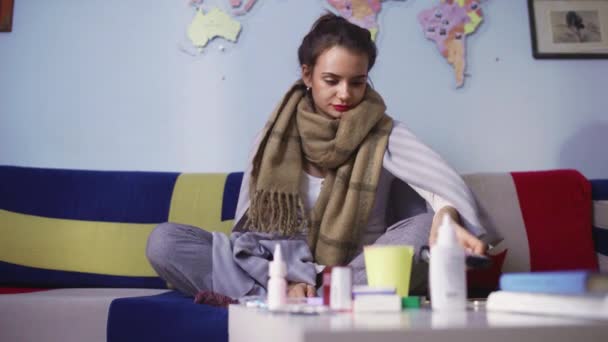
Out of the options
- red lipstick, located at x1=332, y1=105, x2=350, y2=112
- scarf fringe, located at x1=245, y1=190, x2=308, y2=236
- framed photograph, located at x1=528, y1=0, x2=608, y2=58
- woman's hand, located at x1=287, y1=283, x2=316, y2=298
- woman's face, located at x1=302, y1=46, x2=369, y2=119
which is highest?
framed photograph, located at x1=528, y1=0, x2=608, y2=58

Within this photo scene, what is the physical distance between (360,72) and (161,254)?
2.02ft

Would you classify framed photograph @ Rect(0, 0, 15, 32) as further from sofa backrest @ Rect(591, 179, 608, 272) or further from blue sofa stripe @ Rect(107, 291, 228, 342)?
sofa backrest @ Rect(591, 179, 608, 272)

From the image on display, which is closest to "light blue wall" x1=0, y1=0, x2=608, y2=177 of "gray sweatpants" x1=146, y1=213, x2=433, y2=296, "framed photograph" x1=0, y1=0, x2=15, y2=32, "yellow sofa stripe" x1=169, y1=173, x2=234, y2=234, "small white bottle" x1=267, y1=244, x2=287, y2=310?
"framed photograph" x1=0, y1=0, x2=15, y2=32

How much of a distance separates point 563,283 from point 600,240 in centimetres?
110

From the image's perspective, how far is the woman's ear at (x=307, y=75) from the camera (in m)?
1.54

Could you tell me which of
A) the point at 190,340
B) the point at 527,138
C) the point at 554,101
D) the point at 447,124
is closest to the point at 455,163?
the point at 447,124

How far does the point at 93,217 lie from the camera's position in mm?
1564

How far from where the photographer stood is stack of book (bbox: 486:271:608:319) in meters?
0.52

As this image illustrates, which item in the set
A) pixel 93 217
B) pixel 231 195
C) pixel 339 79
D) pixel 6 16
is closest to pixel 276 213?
pixel 231 195

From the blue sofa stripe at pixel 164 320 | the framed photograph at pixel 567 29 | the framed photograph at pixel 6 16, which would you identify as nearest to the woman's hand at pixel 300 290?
the blue sofa stripe at pixel 164 320

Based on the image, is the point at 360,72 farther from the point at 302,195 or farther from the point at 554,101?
the point at 554,101

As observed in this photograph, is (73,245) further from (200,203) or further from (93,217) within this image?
(200,203)

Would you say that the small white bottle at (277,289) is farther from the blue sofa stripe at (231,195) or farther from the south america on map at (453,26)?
the south america on map at (453,26)

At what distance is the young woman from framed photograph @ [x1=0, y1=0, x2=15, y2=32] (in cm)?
87
